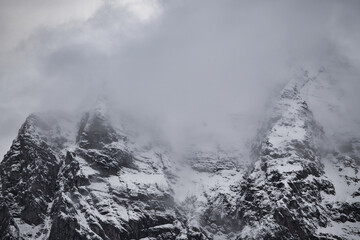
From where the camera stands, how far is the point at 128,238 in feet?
625

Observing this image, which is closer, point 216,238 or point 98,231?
point 98,231

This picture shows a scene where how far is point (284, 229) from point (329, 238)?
14.7 meters

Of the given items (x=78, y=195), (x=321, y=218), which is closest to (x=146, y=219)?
(x=78, y=195)

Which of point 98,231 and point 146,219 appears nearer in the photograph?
point 98,231

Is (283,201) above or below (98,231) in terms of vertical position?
above

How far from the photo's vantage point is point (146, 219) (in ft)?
650

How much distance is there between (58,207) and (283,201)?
2997 inches

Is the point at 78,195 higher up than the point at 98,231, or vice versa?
the point at 78,195

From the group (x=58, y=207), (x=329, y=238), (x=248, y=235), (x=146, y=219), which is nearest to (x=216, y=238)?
(x=248, y=235)

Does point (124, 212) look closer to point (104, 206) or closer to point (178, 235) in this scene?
point (104, 206)

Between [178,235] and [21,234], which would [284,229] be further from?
[21,234]

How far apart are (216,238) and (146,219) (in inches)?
994

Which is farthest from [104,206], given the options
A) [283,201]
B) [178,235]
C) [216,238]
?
[283,201]

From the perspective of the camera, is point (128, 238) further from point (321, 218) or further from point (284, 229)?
point (321, 218)
